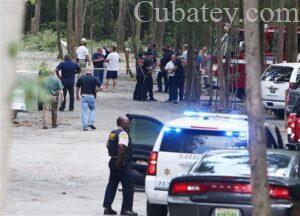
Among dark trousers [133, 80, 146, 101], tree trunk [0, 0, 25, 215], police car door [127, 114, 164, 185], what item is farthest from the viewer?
dark trousers [133, 80, 146, 101]

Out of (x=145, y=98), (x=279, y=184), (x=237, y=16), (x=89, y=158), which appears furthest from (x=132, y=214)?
(x=145, y=98)

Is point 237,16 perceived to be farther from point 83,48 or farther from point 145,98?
point 83,48

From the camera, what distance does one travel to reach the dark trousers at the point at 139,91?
36.8 metres

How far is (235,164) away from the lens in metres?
11.9

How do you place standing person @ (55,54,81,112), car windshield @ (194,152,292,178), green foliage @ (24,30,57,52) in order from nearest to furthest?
1. car windshield @ (194,152,292,178)
2. standing person @ (55,54,81,112)
3. green foliage @ (24,30,57,52)

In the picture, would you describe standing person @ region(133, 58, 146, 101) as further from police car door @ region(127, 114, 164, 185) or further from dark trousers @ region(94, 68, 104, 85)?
police car door @ region(127, 114, 164, 185)

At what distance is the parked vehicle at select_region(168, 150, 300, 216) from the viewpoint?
1113 cm

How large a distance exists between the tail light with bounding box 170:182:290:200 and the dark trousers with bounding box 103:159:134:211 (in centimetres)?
406

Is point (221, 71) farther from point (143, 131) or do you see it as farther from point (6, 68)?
point (6, 68)

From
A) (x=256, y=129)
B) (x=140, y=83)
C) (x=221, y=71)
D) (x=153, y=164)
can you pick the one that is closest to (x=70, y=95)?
(x=221, y=71)

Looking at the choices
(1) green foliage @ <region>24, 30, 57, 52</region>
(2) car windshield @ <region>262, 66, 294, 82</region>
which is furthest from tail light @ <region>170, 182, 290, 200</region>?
(1) green foliage @ <region>24, 30, 57, 52</region>

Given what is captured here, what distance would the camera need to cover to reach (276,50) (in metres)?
40.1

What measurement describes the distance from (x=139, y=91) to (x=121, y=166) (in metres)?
21.5

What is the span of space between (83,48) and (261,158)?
3421 cm
